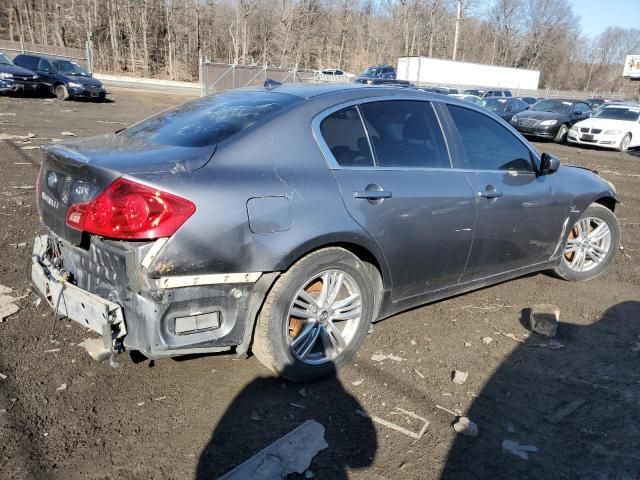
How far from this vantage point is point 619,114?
62.5 feet

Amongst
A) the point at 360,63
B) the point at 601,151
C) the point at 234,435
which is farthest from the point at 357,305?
the point at 360,63

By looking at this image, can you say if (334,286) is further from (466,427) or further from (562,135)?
(562,135)

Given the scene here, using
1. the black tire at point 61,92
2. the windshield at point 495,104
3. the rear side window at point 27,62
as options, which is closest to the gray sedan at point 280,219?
the black tire at point 61,92

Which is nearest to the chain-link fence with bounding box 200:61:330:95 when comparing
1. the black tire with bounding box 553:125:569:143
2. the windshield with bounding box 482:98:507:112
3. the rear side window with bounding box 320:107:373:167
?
the windshield with bounding box 482:98:507:112

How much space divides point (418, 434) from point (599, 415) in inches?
43.6

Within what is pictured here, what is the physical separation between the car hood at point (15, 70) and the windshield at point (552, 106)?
20394mm

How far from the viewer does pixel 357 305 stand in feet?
10.9

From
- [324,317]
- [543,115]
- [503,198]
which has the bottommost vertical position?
[324,317]

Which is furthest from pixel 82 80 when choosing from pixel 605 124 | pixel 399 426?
pixel 399 426

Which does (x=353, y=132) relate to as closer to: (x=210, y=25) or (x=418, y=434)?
(x=418, y=434)

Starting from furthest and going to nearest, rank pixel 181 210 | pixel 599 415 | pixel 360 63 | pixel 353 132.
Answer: pixel 360 63 → pixel 353 132 → pixel 599 415 → pixel 181 210

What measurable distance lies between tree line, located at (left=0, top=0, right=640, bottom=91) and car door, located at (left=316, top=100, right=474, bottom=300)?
156ft

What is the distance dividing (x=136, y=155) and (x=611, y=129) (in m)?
19.0

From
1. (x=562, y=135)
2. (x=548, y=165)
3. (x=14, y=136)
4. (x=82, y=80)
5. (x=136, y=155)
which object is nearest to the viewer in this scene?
(x=136, y=155)
